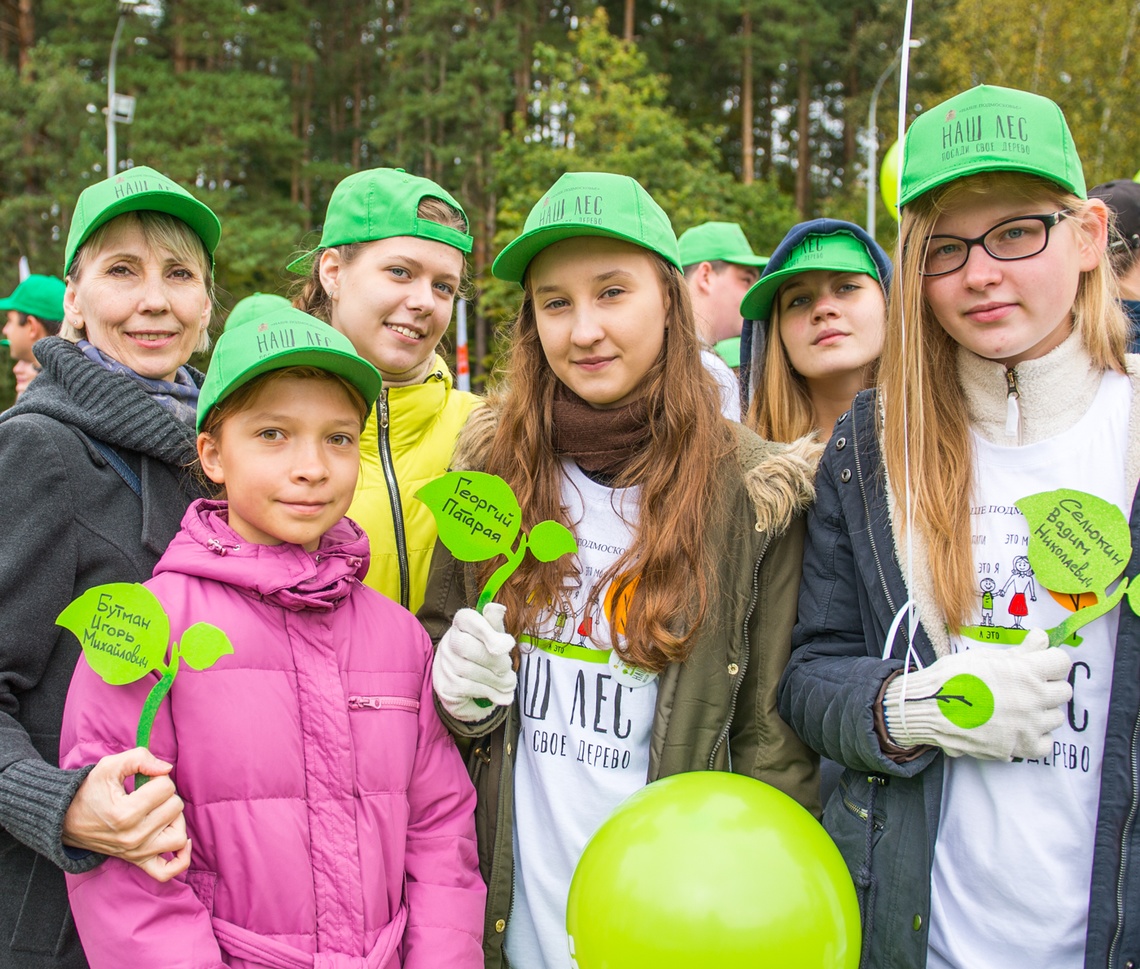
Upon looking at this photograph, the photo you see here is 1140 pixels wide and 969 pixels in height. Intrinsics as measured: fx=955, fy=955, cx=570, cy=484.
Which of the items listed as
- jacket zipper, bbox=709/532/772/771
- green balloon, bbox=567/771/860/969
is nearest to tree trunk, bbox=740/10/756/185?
jacket zipper, bbox=709/532/772/771

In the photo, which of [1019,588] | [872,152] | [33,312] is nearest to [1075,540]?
[1019,588]

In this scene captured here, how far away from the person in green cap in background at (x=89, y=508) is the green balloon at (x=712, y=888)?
2.36 feet

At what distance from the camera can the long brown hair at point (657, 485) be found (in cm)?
206

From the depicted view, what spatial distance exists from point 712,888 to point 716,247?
13.5 feet

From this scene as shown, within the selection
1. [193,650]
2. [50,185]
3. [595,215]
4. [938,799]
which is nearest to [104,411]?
[193,650]

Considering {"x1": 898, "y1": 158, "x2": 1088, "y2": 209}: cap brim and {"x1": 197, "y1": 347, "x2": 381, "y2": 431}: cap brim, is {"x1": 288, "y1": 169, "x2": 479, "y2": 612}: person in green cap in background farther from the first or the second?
{"x1": 898, "y1": 158, "x2": 1088, "y2": 209}: cap brim

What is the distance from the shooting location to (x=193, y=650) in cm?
160

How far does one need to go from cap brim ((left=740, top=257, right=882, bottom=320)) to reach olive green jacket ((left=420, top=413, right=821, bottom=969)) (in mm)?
1210

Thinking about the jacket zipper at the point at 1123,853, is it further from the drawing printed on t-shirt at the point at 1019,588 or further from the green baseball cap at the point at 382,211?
the green baseball cap at the point at 382,211

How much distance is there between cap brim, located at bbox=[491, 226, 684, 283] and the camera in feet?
6.98

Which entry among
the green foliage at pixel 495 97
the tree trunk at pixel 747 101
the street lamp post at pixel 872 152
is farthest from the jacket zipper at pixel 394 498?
the tree trunk at pixel 747 101

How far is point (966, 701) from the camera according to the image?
1.67m

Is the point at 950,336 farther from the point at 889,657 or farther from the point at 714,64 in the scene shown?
the point at 714,64

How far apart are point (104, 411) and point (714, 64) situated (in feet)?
94.2
